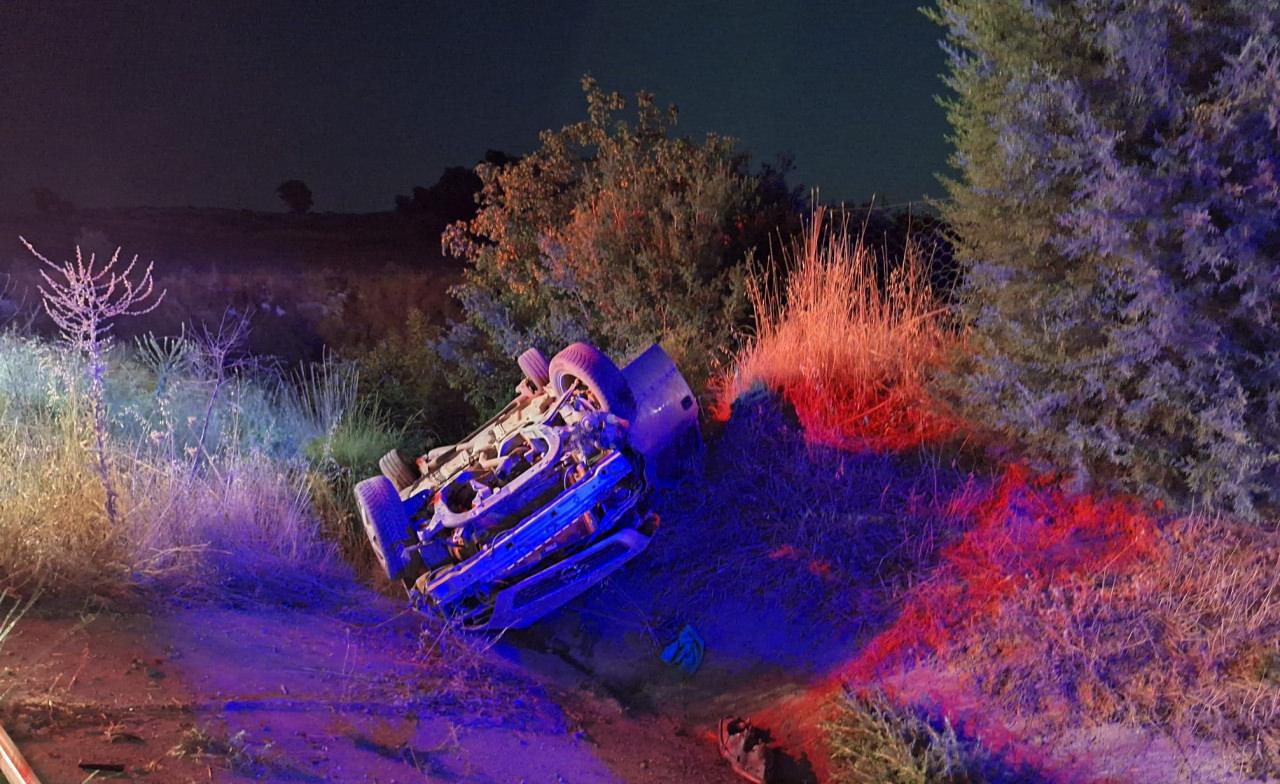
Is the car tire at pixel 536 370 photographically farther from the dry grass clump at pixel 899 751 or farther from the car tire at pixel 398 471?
the dry grass clump at pixel 899 751

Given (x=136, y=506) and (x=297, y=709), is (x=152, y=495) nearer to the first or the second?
(x=136, y=506)

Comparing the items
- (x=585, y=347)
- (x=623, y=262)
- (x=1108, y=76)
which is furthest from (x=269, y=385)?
(x=1108, y=76)

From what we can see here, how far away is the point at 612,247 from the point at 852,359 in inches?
154

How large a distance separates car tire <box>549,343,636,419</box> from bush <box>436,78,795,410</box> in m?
2.52

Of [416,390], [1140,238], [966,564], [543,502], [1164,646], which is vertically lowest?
[1164,646]

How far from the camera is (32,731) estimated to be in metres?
3.89

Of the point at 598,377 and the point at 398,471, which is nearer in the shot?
the point at 598,377

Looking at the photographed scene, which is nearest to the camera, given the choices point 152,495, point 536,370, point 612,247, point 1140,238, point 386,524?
point 1140,238

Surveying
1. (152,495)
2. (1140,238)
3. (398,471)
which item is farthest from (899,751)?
(152,495)

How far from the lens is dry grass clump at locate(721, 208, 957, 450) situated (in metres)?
6.73

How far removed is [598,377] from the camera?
5.79 m

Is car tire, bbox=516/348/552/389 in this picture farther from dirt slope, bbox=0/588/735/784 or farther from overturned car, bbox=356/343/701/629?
dirt slope, bbox=0/588/735/784

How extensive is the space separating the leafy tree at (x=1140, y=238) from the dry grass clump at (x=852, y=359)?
0.86m

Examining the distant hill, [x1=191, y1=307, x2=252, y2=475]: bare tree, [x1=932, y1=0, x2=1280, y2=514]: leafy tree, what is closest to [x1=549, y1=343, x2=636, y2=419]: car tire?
[x1=932, y1=0, x2=1280, y2=514]: leafy tree
